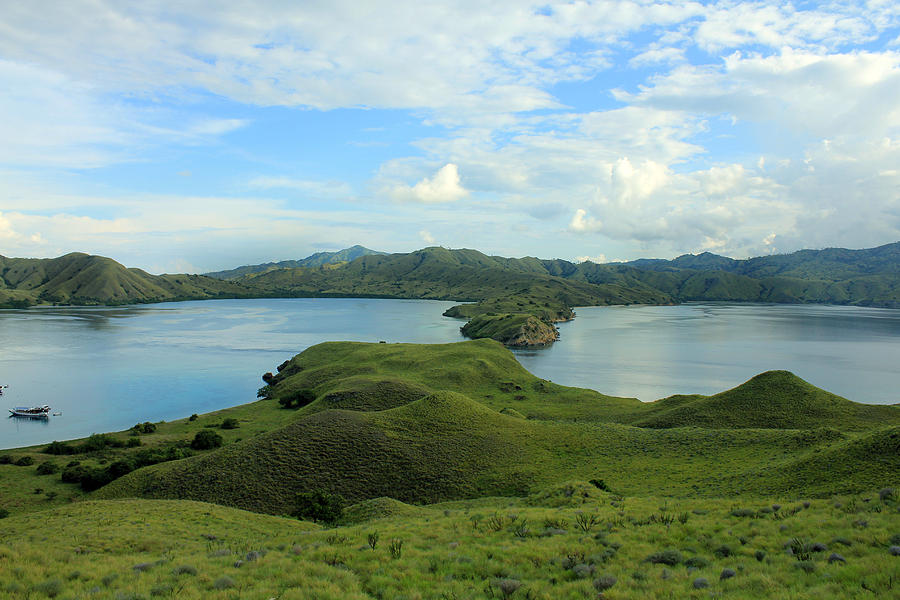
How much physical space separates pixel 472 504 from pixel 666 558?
20.2m

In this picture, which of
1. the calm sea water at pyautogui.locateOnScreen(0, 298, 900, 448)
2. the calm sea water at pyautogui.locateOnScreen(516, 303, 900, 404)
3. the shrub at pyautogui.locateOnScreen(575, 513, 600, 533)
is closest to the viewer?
the shrub at pyautogui.locateOnScreen(575, 513, 600, 533)

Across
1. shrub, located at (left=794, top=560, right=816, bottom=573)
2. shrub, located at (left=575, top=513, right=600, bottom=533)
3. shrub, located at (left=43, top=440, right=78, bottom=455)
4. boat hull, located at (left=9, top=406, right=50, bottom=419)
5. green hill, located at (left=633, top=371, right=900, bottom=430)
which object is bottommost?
boat hull, located at (left=9, top=406, right=50, bottom=419)

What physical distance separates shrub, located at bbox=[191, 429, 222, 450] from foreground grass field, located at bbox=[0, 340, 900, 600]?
247 mm

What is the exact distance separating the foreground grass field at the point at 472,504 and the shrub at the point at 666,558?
0.09 metres

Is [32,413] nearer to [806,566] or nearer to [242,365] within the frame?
[242,365]

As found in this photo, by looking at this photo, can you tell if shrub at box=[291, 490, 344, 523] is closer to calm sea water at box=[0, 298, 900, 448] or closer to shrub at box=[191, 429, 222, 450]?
shrub at box=[191, 429, 222, 450]

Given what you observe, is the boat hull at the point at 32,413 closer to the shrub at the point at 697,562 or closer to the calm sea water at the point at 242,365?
the calm sea water at the point at 242,365

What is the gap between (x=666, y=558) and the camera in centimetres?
1560

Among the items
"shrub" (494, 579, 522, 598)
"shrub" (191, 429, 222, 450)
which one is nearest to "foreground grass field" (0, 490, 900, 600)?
"shrub" (494, 579, 522, 598)

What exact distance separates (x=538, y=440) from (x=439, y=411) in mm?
11443

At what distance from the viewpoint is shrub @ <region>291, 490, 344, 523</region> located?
33.0 metres

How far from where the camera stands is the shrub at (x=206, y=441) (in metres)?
55.8

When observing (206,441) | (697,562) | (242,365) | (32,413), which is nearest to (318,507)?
(697,562)

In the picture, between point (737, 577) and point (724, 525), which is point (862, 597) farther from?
point (724, 525)
